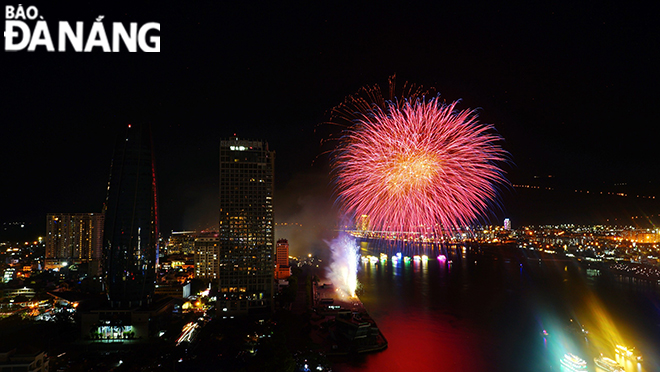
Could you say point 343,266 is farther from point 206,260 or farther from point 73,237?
point 73,237

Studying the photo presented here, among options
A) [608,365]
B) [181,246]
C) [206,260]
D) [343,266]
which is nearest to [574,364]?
[608,365]

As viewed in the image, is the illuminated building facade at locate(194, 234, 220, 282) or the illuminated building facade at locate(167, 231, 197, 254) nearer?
the illuminated building facade at locate(194, 234, 220, 282)

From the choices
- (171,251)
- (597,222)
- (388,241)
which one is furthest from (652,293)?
Result: (597,222)

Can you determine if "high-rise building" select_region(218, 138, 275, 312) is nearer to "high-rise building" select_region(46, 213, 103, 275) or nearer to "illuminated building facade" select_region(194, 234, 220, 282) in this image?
"illuminated building facade" select_region(194, 234, 220, 282)

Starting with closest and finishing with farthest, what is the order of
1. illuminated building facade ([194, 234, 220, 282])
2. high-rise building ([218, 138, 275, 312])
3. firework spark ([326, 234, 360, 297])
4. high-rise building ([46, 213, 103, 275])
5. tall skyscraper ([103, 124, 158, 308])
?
high-rise building ([218, 138, 275, 312]) → tall skyscraper ([103, 124, 158, 308]) → firework spark ([326, 234, 360, 297]) → illuminated building facade ([194, 234, 220, 282]) → high-rise building ([46, 213, 103, 275])

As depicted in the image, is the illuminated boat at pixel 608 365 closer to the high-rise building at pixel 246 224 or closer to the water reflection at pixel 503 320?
the water reflection at pixel 503 320

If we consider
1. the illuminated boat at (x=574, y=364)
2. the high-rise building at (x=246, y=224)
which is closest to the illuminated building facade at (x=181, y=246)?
the high-rise building at (x=246, y=224)

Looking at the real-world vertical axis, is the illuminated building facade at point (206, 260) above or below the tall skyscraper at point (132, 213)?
below

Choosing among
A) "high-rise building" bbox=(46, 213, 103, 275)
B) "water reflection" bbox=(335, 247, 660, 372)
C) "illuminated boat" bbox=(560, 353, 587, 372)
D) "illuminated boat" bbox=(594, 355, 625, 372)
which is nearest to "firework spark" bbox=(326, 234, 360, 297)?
"water reflection" bbox=(335, 247, 660, 372)
